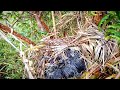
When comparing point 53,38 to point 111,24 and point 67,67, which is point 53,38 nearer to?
point 67,67

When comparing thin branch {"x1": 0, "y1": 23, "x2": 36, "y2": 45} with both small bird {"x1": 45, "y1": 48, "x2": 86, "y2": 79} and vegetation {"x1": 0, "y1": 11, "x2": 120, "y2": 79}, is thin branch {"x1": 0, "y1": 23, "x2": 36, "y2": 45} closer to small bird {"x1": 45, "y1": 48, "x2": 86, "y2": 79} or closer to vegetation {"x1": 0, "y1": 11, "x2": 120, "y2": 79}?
vegetation {"x1": 0, "y1": 11, "x2": 120, "y2": 79}

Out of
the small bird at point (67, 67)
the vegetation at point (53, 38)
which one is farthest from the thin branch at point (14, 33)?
the small bird at point (67, 67)

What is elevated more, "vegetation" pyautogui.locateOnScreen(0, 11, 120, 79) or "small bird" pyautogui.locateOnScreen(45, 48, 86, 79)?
Result: "vegetation" pyautogui.locateOnScreen(0, 11, 120, 79)

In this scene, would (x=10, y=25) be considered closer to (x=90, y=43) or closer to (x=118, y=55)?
(x=90, y=43)

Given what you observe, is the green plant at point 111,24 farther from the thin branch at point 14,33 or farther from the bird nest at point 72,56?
the thin branch at point 14,33

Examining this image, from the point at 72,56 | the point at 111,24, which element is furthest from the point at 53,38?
the point at 111,24

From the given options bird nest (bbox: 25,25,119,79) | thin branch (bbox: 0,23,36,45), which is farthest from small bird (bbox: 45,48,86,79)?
thin branch (bbox: 0,23,36,45)
